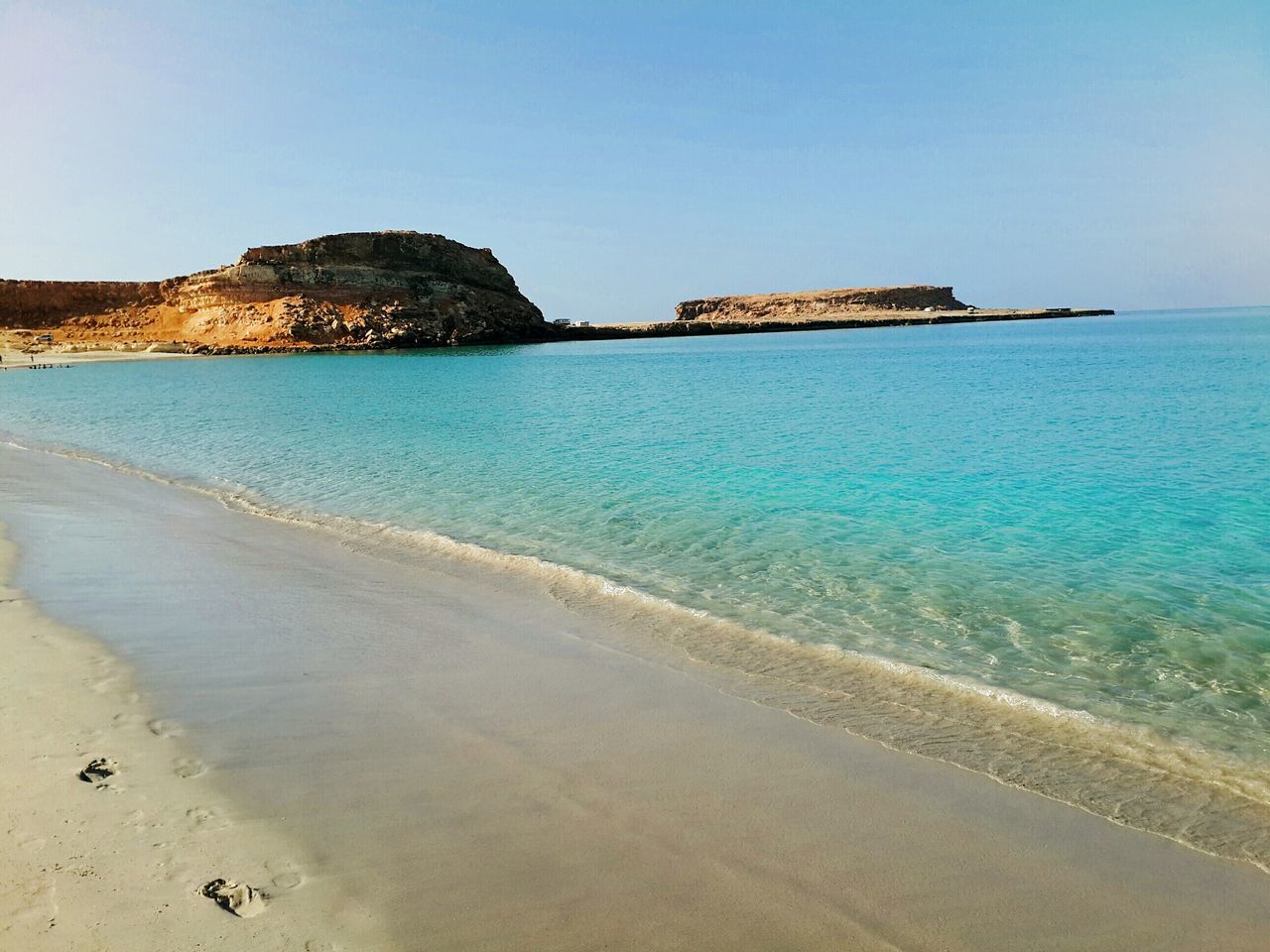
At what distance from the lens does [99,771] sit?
149 inches

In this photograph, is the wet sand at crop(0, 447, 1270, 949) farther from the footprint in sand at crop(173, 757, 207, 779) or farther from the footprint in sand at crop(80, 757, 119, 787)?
the footprint in sand at crop(80, 757, 119, 787)

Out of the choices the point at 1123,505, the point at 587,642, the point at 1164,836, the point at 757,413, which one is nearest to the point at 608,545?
the point at 587,642

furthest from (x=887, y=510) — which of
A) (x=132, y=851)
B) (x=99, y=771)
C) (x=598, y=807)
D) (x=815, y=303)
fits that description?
(x=815, y=303)

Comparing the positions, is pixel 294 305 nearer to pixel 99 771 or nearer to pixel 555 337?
pixel 555 337

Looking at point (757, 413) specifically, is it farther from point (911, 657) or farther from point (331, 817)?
point (331, 817)

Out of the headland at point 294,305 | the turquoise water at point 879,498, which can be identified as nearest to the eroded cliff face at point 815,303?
the headland at point 294,305

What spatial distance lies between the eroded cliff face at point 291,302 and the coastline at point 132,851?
6374 centimetres

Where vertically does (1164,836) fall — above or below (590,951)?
below

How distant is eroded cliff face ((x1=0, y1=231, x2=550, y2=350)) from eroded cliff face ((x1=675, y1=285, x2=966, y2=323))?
86.5m

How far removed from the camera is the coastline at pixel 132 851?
267cm

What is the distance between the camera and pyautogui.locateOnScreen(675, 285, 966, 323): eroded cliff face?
152m

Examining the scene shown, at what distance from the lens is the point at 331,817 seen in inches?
137

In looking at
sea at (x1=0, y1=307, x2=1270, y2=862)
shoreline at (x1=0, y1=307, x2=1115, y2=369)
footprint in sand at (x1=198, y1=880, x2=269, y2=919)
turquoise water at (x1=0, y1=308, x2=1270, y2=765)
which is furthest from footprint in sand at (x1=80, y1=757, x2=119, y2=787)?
shoreline at (x1=0, y1=307, x2=1115, y2=369)

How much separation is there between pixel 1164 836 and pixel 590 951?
260cm
